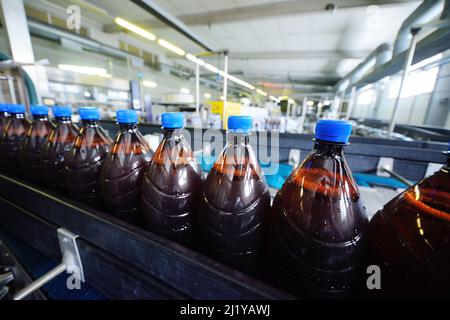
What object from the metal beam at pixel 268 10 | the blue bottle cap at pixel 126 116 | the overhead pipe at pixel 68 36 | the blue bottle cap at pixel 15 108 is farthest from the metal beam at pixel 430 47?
the overhead pipe at pixel 68 36

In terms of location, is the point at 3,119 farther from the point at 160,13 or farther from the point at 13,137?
the point at 160,13

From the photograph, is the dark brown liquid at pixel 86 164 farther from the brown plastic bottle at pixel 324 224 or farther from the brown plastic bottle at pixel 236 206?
the brown plastic bottle at pixel 324 224

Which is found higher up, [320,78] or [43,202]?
Answer: [320,78]

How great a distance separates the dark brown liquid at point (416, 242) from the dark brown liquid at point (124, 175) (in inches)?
21.4

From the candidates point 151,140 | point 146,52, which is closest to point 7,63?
point 151,140

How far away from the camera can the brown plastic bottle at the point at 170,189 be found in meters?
0.47

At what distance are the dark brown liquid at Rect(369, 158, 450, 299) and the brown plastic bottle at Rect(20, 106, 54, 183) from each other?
3.27 ft

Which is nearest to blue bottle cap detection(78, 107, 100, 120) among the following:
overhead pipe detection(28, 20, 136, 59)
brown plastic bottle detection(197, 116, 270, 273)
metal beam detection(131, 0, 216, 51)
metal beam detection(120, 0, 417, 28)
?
brown plastic bottle detection(197, 116, 270, 273)

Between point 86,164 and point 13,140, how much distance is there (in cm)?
A: 49

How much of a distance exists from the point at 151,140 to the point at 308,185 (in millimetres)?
898

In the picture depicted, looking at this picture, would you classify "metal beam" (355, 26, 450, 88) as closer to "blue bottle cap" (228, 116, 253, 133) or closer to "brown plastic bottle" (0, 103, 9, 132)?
"blue bottle cap" (228, 116, 253, 133)

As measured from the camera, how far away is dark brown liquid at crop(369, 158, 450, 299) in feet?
1.00

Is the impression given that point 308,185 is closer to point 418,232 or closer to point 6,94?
point 418,232

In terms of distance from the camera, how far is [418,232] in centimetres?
33
